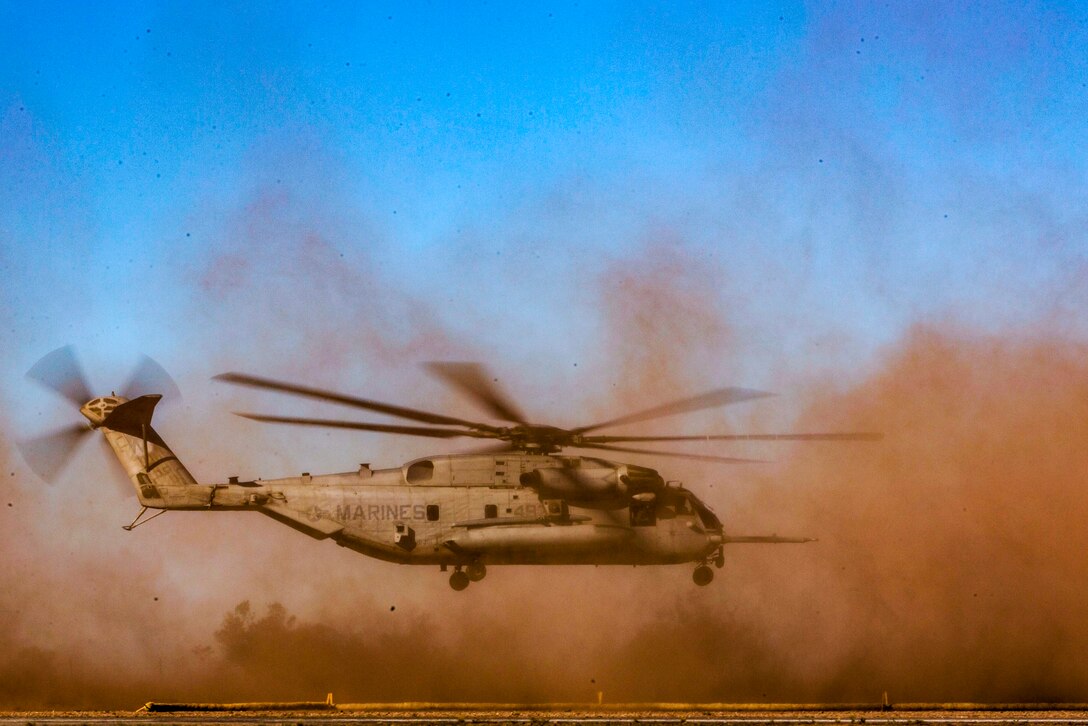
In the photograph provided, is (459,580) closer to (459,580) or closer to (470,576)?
(459,580)

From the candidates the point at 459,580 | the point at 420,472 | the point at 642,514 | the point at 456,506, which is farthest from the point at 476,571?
the point at 642,514

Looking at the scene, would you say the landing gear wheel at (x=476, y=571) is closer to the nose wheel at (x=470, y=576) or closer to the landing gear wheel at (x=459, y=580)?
the nose wheel at (x=470, y=576)

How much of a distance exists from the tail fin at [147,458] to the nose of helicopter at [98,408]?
1.1 inches

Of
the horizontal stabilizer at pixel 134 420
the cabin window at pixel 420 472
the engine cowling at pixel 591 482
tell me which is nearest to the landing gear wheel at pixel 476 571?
the engine cowling at pixel 591 482

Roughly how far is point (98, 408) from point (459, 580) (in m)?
10.9

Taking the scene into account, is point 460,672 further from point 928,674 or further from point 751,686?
point 928,674

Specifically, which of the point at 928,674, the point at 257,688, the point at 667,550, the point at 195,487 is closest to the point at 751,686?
the point at 928,674

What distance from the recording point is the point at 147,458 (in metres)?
36.7

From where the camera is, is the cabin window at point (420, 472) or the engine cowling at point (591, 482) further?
the cabin window at point (420, 472)

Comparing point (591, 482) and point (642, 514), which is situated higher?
point (591, 482)

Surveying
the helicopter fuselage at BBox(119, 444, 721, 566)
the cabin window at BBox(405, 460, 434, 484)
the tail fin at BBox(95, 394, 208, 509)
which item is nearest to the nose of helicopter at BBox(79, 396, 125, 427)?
the tail fin at BBox(95, 394, 208, 509)

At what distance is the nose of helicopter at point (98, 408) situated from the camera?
1470 inches

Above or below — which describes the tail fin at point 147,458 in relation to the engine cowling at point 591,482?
above

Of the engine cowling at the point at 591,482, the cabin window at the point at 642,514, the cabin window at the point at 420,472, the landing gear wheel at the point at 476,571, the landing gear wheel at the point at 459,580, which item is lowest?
the landing gear wheel at the point at 459,580
